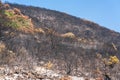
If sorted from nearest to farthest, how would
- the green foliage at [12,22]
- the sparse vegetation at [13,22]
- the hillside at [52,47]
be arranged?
1. the hillside at [52,47]
2. the green foliage at [12,22]
3. the sparse vegetation at [13,22]

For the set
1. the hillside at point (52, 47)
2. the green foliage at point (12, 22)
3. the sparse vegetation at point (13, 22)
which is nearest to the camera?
the hillside at point (52, 47)

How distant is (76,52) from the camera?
3888 inches

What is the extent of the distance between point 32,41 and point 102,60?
16429 mm

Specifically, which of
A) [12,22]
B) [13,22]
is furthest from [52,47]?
[13,22]

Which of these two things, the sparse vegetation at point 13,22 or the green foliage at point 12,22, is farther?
the sparse vegetation at point 13,22

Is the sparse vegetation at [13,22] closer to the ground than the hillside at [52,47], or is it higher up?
higher up

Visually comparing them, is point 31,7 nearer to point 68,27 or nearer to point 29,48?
point 68,27

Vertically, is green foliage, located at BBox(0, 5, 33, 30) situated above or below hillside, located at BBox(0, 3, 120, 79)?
above

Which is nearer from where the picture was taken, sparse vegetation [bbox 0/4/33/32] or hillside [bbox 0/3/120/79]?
hillside [bbox 0/3/120/79]

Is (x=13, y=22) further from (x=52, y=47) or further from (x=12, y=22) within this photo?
(x=52, y=47)

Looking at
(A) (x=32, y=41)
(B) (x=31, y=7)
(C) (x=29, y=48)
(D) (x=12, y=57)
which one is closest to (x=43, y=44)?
(A) (x=32, y=41)

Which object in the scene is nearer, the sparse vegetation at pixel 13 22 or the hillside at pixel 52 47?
the hillside at pixel 52 47

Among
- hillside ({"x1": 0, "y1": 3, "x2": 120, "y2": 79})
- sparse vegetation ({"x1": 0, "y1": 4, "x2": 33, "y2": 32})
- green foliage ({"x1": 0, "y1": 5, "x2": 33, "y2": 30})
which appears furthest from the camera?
sparse vegetation ({"x1": 0, "y1": 4, "x2": 33, "y2": 32})

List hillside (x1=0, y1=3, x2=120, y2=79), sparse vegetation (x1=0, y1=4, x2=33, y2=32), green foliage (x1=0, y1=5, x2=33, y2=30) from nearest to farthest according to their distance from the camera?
hillside (x1=0, y1=3, x2=120, y2=79) < green foliage (x1=0, y1=5, x2=33, y2=30) < sparse vegetation (x1=0, y1=4, x2=33, y2=32)
